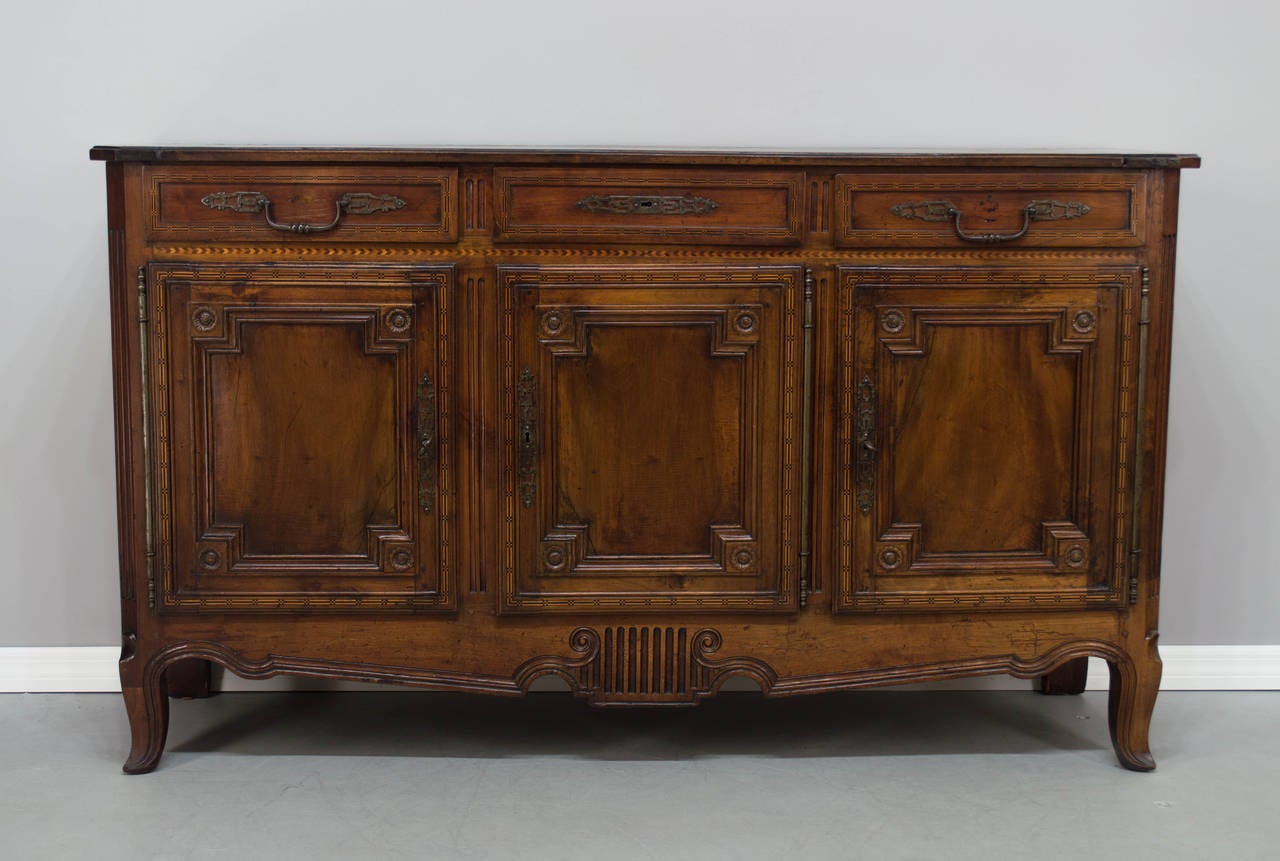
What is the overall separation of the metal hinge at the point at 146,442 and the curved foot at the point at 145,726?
19cm

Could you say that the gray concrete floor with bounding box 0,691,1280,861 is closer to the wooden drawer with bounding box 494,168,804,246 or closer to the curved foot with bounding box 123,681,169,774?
the curved foot with bounding box 123,681,169,774

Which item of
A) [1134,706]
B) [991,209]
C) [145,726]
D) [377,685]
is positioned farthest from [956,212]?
[145,726]

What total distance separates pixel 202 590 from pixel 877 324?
1.42m

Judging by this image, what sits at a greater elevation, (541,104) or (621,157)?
(541,104)

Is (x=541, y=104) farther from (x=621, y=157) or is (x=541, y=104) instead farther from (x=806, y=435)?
(x=806, y=435)

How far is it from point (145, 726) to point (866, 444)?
5.07 ft

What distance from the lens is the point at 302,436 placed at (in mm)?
2314

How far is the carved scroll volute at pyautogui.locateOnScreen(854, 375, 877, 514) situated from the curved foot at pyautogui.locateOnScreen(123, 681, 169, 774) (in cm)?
146

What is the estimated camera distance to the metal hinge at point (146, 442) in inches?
89.8

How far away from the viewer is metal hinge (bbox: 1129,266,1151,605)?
7.64 ft

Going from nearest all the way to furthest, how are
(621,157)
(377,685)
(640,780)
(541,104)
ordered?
(621,157), (640,780), (541,104), (377,685)

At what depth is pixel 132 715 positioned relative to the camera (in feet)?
7.82

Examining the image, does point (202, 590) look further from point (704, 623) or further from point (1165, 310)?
point (1165, 310)

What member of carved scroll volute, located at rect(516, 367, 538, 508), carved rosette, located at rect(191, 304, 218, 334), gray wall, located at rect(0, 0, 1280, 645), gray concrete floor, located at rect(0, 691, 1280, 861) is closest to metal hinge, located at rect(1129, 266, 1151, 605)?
gray concrete floor, located at rect(0, 691, 1280, 861)
